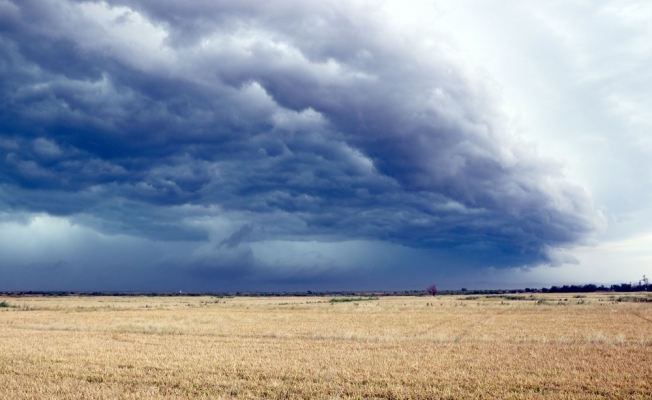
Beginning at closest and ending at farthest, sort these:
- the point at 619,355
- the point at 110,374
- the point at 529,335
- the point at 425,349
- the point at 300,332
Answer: the point at 110,374, the point at 619,355, the point at 425,349, the point at 529,335, the point at 300,332

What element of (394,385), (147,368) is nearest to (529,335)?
(394,385)

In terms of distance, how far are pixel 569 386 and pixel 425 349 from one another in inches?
364

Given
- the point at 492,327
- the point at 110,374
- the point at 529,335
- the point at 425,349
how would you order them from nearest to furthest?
the point at 110,374 < the point at 425,349 < the point at 529,335 < the point at 492,327

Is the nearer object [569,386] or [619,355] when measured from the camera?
[569,386]

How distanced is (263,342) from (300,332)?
6427mm

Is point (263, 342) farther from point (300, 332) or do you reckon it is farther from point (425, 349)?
point (425, 349)

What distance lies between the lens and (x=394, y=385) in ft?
51.3

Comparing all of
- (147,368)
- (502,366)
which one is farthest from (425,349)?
(147,368)

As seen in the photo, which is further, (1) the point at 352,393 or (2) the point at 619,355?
(2) the point at 619,355

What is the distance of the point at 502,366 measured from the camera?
1911 centimetres

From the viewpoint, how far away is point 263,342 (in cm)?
2761

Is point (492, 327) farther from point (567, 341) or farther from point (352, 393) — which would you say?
point (352, 393)

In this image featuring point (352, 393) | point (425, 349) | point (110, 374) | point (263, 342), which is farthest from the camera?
point (263, 342)

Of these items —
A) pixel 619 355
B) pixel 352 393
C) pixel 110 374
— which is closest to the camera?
pixel 352 393
